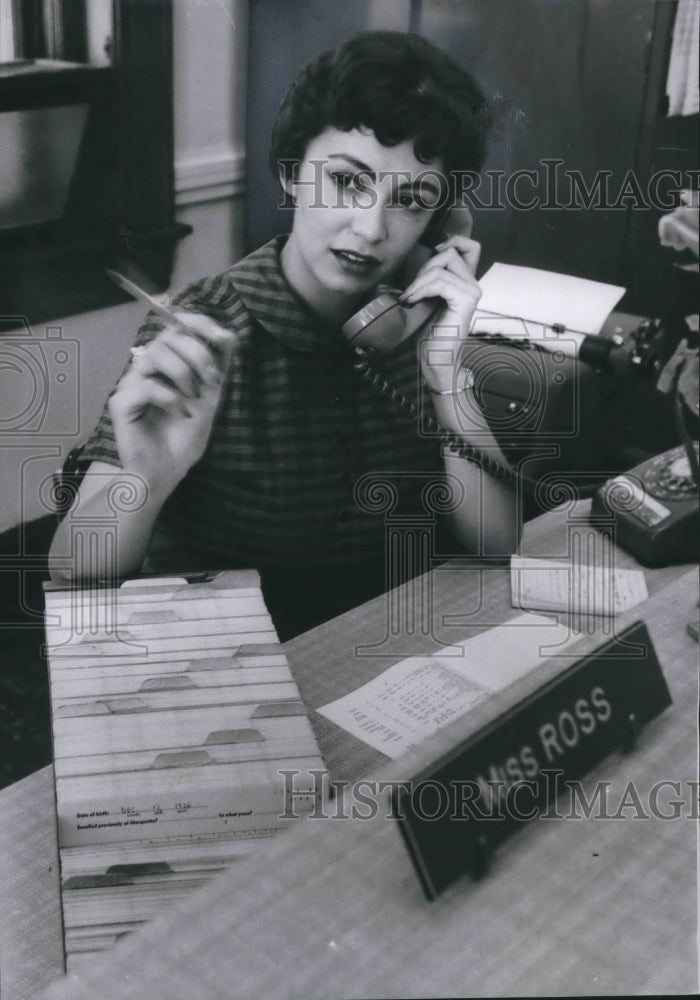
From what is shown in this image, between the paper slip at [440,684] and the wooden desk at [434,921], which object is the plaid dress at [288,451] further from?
the wooden desk at [434,921]

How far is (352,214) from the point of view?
3.30ft

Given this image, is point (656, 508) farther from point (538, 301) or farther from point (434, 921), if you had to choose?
point (434, 921)

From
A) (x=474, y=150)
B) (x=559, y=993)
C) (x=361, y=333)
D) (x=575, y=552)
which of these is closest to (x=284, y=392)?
(x=361, y=333)

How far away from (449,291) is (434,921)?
679mm

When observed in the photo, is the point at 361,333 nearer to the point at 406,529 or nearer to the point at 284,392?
the point at 284,392

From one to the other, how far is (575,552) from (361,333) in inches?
17.5

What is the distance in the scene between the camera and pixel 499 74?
41.4 inches

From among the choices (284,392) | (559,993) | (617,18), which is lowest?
(559,993)

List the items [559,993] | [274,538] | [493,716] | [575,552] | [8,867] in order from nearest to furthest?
[559,993] → [493,716] → [8,867] → [274,538] → [575,552]

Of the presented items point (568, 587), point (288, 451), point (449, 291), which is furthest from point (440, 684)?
point (449, 291)

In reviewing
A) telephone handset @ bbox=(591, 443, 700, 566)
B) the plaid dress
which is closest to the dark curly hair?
the plaid dress

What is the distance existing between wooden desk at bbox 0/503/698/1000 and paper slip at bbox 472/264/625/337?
0.49 meters

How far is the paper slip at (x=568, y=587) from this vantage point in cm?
124

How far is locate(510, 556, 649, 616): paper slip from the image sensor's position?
124 centimetres
